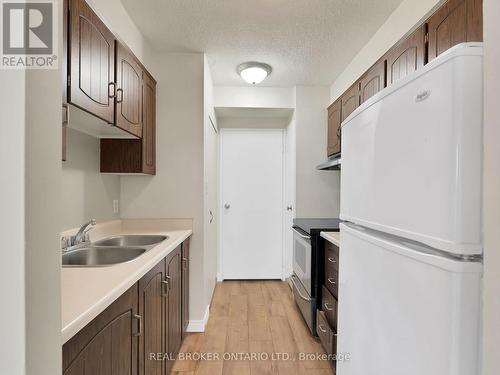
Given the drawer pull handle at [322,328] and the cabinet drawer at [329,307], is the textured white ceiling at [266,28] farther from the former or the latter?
the drawer pull handle at [322,328]

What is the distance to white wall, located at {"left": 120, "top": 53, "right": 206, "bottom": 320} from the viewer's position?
2314mm

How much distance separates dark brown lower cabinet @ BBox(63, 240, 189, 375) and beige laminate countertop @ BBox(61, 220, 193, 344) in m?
0.06

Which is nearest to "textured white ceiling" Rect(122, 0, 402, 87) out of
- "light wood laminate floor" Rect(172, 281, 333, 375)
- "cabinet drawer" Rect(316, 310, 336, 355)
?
"cabinet drawer" Rect(316, 310, 336, 355)

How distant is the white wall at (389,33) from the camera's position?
5.01ft

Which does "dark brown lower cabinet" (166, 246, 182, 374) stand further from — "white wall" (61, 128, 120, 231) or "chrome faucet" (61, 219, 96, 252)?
"white wall" (61, 128, 120, 231)

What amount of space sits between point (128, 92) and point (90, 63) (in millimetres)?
447

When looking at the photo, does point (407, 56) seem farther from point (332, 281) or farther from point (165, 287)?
point (165, 287)

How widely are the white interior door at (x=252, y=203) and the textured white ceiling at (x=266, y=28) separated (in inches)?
45.3

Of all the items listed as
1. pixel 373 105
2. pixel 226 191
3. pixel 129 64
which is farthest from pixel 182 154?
pixel 373 105

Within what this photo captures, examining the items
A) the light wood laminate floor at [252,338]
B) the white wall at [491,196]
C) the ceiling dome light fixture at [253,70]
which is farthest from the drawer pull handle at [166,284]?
the ceiling dome light fixture at [253,70]

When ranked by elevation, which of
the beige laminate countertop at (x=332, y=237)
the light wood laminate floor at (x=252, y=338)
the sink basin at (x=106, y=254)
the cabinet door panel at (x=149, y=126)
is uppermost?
the cabinet door panel at (x=149, y=126)

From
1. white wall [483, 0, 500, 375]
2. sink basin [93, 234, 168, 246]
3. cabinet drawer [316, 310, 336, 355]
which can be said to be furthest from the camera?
sink basin [93, 234, 168, 246]

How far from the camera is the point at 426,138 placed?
71 centimetres

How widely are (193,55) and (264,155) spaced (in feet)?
5.31
